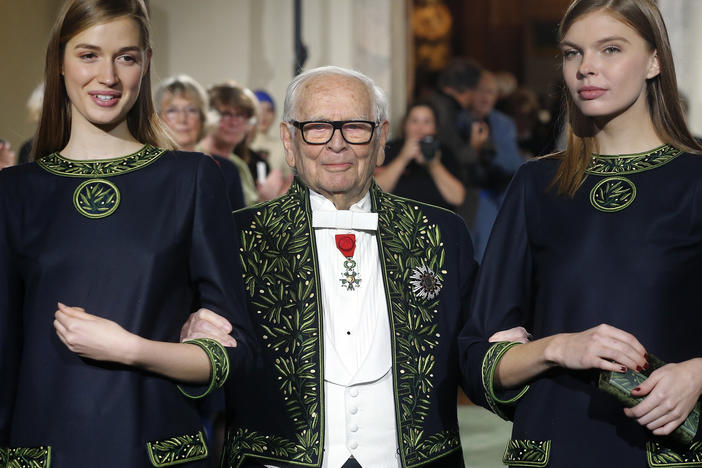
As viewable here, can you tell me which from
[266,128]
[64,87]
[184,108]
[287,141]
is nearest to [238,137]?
[184,108]

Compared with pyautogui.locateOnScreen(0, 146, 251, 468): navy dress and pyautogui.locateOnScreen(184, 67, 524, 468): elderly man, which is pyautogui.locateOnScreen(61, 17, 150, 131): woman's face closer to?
pyautogui.locateOnScreen(0, 146, 251, 468): navy dress

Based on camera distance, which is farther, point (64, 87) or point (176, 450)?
point (64, 87)

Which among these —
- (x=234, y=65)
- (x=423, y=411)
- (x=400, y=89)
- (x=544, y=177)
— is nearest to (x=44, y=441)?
(x=423, y=411)

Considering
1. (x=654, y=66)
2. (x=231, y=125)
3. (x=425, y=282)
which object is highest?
(x=231, y=125)

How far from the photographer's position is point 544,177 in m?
2.62

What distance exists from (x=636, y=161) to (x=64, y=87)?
1278mm

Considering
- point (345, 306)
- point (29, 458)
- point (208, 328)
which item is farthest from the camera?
point (345, 306)

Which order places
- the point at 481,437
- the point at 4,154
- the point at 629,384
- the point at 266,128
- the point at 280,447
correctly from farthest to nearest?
the point at 266,128
the point at 481,437
the point at 4,154
the point at 280,447
the point at 629,384

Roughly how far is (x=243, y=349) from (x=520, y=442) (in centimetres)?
64

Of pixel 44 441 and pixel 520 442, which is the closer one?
pixel 44 441

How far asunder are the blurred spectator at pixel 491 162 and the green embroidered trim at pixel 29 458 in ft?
16.5

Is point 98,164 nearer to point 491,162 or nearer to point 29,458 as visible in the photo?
point 29,458

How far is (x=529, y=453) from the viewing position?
8.06ft

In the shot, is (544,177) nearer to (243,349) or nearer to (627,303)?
(627,303)
